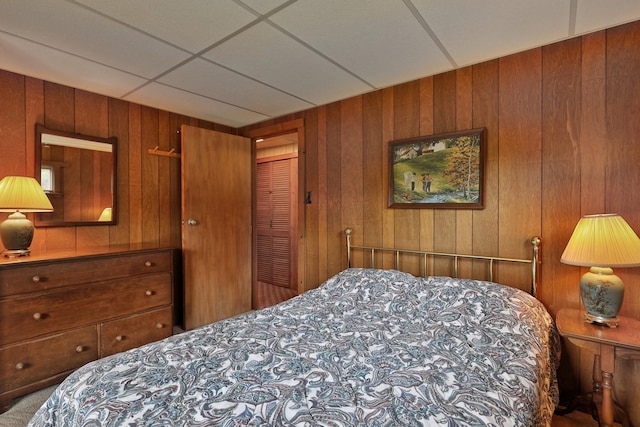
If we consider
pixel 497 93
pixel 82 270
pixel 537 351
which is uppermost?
pixel 497 93

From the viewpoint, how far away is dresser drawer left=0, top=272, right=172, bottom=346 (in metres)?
1.93

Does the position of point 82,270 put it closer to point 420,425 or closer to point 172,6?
point 172,6

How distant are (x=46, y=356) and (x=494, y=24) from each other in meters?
3.45

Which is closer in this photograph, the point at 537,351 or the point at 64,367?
the point at 537,351

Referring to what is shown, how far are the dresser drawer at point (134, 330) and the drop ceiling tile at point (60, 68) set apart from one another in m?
1.88

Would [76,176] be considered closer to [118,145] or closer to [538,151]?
[118,145]

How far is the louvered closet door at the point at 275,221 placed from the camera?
15.5 ft

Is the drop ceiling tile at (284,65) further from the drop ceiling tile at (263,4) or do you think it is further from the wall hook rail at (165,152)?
the wall hook rail at (165,152)

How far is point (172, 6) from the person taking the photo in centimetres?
153

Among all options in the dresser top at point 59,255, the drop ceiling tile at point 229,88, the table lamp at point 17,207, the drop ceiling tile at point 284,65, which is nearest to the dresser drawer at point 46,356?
the dresser top at point 59,255

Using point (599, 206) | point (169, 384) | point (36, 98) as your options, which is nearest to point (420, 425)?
point (169, 384)

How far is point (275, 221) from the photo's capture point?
16.0 ft

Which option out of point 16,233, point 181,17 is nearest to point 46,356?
point 16,233

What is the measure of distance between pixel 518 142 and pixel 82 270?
3.15 metres
